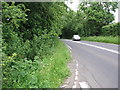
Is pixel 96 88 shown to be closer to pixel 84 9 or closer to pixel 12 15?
pixel 12 15

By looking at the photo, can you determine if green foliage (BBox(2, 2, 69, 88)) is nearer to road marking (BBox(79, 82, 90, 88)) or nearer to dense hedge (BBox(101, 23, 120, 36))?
road marking (BBox(79, 82, 90, 88))

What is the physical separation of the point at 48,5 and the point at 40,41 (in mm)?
3192

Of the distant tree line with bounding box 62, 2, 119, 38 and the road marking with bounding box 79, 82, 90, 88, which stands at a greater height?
the distant tree line with bounding box 62, 2, 119, 38

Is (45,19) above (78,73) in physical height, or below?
above

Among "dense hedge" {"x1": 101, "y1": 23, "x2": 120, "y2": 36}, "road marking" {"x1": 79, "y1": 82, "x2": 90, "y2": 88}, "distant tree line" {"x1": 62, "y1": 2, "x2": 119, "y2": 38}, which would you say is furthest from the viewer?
"distant tree line" {"x1": 62, "y1": 2, "x2": 119, "y2": 38}

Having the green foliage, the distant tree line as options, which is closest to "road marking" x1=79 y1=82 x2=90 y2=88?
the green foliage

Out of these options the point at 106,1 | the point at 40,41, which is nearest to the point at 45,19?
the point at 40,41

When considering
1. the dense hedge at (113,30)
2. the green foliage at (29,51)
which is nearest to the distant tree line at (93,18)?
the dense hedge at (113,30)

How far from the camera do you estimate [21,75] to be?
4.39 m

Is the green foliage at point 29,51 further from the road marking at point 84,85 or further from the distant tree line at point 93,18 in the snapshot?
the distant tree line at point 93,18

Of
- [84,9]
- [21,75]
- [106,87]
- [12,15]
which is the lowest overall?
[106,87]

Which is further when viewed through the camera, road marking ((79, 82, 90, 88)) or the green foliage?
road marking ((79, 82, 90, 88))

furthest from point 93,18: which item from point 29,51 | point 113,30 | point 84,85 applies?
point 84,85

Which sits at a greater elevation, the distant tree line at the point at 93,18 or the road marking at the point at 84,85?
the distant tree line at the point at 93,18
